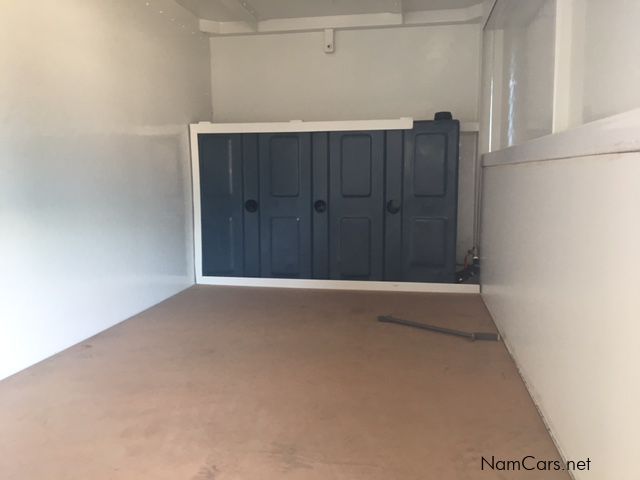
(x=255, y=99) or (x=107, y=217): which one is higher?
(x=255, y=99)

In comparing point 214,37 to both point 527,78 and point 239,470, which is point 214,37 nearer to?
point 527,78

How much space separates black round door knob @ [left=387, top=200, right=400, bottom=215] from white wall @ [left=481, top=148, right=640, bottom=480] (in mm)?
1405

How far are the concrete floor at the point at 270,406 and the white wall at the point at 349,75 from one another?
2.20 meters

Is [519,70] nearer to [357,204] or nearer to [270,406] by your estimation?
[357,204]

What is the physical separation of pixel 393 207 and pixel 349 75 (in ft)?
4.71

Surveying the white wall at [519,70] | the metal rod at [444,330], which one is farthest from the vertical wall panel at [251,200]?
the white wall at [519,70]

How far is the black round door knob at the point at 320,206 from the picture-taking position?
383 cm

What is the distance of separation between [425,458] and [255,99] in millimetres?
3717

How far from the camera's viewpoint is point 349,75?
4.39 m

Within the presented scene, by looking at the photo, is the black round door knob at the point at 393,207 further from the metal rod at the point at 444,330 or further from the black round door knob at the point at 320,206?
the metal rod at the point at 444,330

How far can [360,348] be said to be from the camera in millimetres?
2521

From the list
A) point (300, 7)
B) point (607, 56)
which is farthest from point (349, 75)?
point (607, 56)

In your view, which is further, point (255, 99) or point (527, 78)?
point (255, 99)

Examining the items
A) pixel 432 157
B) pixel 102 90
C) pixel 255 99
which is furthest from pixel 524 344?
pixel 255 99
